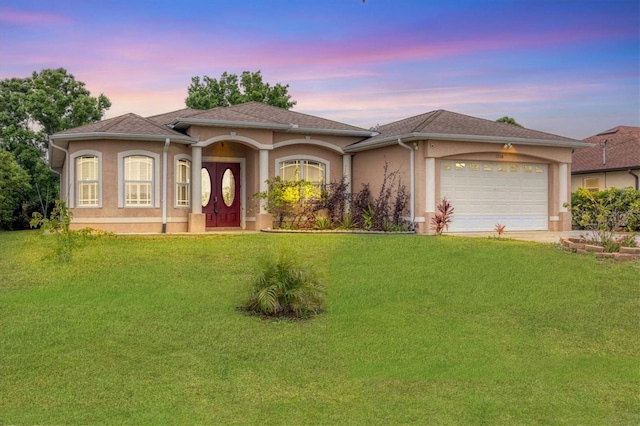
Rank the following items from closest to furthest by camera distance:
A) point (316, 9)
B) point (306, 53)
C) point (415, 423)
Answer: point (415, 423) < point (316, 9) < point (306, 53)

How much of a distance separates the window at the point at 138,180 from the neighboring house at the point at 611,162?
18861mm

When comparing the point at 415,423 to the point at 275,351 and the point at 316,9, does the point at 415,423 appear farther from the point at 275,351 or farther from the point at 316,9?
the point at 316,9

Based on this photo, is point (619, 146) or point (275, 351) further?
point (619, 146)

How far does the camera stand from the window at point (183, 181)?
1875 centimetres

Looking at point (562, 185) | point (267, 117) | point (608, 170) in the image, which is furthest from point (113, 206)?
point (608, 170)

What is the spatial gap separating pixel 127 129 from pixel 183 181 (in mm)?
2369

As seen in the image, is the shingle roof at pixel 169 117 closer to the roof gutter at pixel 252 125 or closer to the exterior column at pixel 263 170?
the roof gutter at pixel 252 125

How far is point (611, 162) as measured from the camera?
2709 centimetres

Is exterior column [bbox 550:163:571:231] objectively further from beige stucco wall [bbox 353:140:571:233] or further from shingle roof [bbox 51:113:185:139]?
shingle roof [bbox 51:113:185:139]

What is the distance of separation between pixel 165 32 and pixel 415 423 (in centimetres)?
1229

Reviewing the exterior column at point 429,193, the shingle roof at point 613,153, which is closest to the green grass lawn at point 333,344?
the exterior column at point 429,193

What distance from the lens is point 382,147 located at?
1991cm

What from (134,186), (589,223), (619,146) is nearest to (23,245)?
(134,186)

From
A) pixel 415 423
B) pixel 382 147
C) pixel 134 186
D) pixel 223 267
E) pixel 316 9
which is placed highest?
pixel 316 9
